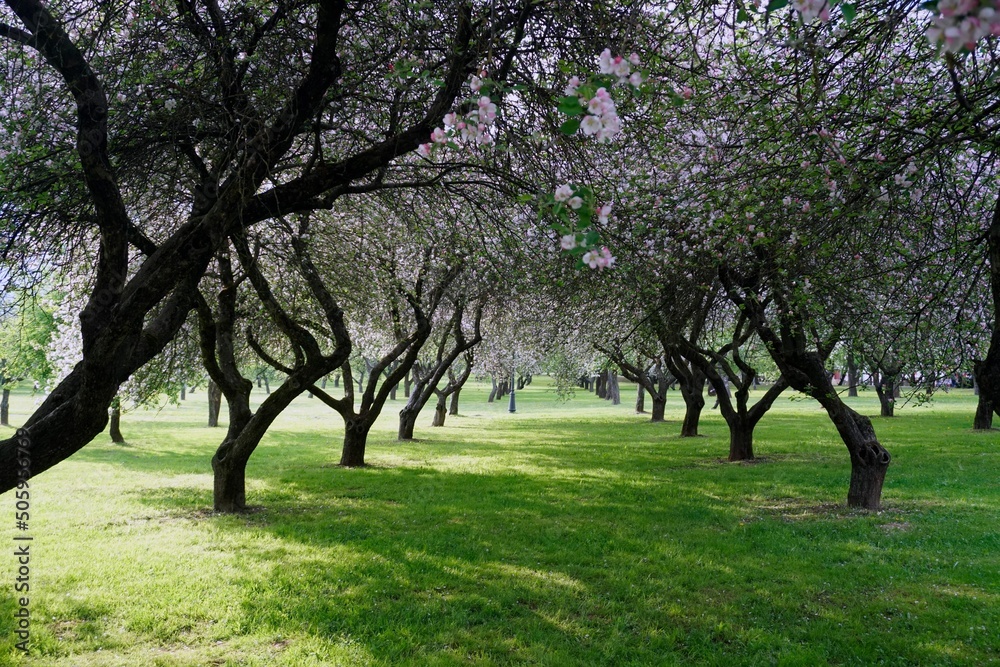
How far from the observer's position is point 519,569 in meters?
7.27

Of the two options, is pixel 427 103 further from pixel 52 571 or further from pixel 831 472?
pixel 831 472

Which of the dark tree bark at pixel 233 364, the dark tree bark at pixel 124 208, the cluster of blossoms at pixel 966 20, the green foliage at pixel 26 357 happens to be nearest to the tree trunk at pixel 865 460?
the dark tree bark at pixel 233 364

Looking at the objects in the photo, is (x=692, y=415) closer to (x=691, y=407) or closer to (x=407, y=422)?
(x=691, y=407)

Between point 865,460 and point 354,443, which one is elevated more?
point 865,460

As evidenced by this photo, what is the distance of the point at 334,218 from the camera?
10.4 metres

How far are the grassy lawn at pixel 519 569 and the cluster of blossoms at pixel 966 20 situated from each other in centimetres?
458

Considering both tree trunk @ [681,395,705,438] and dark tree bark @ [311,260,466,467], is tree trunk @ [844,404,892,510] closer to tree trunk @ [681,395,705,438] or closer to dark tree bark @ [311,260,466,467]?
dark tree bark @ [311,260,466,467]

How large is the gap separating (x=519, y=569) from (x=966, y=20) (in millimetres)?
6623

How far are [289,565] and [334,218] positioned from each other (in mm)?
5260

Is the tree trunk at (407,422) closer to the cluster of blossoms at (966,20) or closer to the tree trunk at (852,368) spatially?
the tree trunk at (852,368)

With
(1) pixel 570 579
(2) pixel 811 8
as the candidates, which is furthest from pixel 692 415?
(2) pixel 811 8

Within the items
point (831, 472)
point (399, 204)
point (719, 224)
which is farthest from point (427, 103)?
point (831, 472)

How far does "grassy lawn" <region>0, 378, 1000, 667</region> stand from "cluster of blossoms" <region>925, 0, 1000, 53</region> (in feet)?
15.0

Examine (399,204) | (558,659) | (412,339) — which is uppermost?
(399,204)
